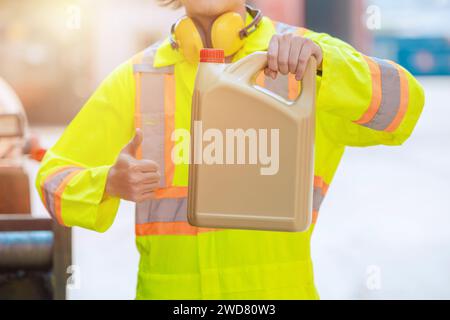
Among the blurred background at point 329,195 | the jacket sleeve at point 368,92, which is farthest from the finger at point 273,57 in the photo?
the blurred background at point 329,195

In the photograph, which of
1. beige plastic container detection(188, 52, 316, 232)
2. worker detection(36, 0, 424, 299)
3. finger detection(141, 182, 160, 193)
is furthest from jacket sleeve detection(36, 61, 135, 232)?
beige plastic container detection(188, 52, 316, 232)

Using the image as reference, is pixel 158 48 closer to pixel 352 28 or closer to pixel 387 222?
pixel 352 28

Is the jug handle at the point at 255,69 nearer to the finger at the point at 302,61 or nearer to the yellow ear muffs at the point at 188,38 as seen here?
the finger at the point at 302,61

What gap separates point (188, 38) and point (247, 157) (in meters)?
0.32

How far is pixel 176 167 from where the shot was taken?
5.11 feet

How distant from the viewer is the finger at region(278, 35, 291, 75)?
1.24 m

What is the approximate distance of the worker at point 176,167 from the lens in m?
1.47

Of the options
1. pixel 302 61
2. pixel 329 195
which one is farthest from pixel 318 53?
pixel 329 195

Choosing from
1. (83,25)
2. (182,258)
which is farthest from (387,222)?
(182,258)

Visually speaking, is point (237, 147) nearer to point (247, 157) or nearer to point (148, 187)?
point (247, 157)

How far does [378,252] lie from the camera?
3.75 meters

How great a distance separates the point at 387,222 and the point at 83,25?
186cm

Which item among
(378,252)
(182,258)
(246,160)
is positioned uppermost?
(246,160)

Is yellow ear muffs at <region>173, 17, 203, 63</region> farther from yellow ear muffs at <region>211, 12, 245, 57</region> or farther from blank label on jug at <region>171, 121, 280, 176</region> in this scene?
blank label on jug at <region>171, 121, 280, 176</region>
